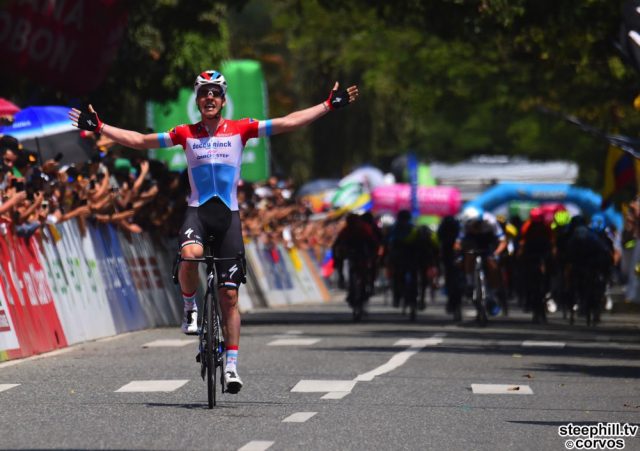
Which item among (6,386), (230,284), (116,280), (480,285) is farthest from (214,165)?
(480,285)

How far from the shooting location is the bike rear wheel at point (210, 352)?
41.0 ft

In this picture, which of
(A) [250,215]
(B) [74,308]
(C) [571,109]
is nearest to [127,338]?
(B) [74,308]

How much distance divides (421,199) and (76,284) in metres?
47.8

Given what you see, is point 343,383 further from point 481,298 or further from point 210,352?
point 481,298

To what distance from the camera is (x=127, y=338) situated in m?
21.4

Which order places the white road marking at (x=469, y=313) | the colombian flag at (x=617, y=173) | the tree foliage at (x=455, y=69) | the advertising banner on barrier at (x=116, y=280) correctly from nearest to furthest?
1. the advertising banner on barrier at (x=116, y=280)
2. the tree foliage at (x=455, y=69)
3. the white road marking at (x=469, y=313)
4. the colombian flag at (x=617, y=173)

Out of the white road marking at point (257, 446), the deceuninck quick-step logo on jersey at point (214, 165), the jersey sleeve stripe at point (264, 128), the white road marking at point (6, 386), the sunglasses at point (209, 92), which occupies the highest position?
the sunglasses at point (209, 92)

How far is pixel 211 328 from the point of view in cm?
1278

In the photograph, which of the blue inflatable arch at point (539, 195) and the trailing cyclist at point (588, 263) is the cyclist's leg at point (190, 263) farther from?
the blue inflatable arch at point (539, 195)

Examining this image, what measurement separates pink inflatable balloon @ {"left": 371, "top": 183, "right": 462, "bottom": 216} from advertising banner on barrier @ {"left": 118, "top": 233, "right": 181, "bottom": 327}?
129 ft

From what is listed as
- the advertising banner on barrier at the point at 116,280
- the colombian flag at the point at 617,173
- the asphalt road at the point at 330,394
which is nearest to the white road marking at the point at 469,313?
the colombian flag at the point at 617,173

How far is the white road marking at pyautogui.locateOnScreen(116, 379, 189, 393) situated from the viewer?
46.0 ft

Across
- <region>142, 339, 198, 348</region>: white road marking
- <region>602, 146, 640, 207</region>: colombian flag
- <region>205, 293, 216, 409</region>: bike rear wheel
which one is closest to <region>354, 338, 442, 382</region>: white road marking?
<region>142, 339, 198, 348</region>: white road marking

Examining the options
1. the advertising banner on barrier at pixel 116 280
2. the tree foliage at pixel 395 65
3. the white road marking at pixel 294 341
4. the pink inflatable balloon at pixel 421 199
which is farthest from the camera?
the pink inflatable balloon at pixel 421 199
